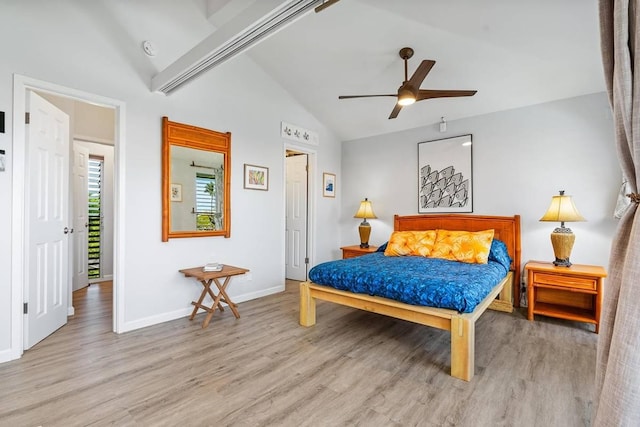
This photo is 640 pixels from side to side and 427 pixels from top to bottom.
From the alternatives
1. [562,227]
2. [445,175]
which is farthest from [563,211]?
[445,175]

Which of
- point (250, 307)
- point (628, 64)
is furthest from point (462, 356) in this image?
point (250, 307)

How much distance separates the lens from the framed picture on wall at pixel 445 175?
4.29 metres

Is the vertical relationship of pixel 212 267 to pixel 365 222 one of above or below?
below

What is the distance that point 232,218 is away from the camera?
400cm

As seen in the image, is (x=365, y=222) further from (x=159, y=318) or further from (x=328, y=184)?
(x=159, y=318)

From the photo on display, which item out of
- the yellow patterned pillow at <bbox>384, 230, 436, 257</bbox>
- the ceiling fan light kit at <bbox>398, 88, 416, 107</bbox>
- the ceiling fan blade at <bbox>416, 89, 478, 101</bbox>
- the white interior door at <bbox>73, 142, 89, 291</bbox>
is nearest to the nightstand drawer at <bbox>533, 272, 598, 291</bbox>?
the yellow patterned pillow at <bbox>384, 230, 436, 257</bbox>

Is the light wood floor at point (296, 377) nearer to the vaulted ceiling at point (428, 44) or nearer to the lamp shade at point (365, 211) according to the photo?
the lamp shade at point (365, 211)

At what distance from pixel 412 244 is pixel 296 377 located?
7.71 ft

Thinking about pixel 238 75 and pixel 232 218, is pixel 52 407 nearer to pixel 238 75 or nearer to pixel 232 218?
pixel 232 218

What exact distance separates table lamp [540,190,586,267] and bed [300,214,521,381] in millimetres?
510

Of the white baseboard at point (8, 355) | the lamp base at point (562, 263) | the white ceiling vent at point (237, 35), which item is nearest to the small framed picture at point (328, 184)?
the white ceiling vent at point (237, 35)

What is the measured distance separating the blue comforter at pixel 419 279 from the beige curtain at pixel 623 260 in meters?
1.28

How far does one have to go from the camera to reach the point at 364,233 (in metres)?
5.02

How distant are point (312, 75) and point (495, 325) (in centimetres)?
367
